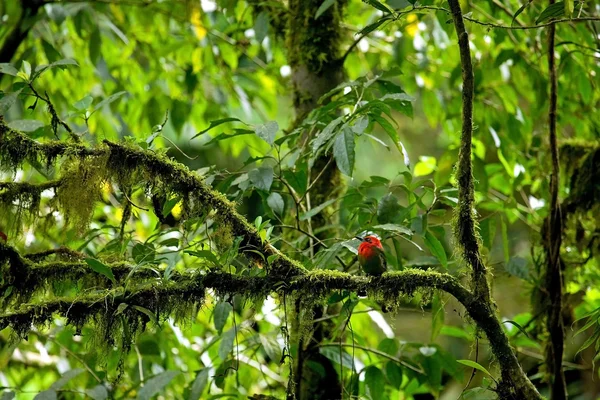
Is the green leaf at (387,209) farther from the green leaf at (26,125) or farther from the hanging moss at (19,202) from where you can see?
the green leaf at (26,125)

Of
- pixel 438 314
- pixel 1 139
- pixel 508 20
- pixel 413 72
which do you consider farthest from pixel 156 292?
pixel 413 72

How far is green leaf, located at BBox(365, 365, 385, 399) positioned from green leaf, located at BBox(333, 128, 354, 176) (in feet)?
2.01

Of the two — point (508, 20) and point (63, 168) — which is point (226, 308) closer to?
point (63, 168)

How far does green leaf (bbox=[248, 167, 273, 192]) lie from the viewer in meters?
1.26

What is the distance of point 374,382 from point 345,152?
2.15 ft

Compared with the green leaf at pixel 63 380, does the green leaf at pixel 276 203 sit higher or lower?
higher

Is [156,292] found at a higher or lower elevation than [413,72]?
lower

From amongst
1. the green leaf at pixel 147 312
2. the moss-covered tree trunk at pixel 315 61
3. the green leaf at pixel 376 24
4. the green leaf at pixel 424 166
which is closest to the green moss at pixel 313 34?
the moss-covered tree trunk at pixel 315 61

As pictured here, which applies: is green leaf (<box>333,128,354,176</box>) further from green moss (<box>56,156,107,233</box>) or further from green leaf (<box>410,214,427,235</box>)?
green moss (<box>56,156,107,233</box>)

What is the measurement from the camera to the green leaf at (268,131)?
1.27 metres

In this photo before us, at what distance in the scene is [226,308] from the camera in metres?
1.52

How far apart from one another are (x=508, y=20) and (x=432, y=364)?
1.17 meters

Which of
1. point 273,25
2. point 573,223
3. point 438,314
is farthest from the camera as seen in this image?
point 273,25

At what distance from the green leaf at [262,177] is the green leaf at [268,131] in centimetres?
6
